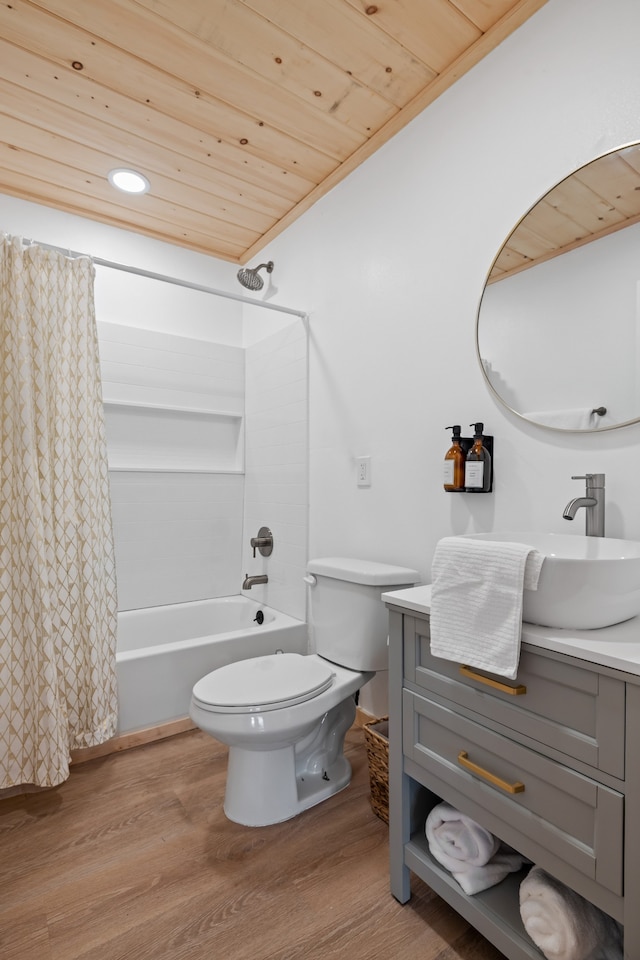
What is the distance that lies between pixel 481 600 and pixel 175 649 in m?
1.52

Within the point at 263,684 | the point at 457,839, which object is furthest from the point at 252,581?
the point at 457,839

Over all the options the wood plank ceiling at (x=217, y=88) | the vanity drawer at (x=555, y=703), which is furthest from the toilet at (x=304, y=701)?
the wood plank ceiling at (x=217, y=88)

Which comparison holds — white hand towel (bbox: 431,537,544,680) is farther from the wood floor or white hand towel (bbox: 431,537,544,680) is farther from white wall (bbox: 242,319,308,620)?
white wall (bbox: 242,319,308,620)

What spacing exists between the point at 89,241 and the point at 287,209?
41.9 inches

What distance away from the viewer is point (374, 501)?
2082 millimetres

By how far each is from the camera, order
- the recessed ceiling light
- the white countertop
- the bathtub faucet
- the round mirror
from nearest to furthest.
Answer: the white countertop, the round mirror, the recessed ceiling light, the bathtub faucet

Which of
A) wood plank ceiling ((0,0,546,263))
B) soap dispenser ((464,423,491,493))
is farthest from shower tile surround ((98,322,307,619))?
soap dispenser ((464,423,491,493))

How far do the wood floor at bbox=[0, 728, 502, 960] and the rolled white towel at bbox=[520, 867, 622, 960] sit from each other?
27 centimetres

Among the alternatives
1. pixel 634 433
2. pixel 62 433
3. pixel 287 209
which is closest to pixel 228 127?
pixel 287 209

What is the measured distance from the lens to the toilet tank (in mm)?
1769

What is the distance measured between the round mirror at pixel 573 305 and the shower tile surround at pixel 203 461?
47.0 inches

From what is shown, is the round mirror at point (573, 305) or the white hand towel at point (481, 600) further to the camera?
the round mirror at point (573, 305)

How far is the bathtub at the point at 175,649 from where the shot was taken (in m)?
2.07

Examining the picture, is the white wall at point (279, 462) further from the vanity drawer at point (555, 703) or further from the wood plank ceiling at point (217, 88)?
the vanity drawer at point (555, 703)
